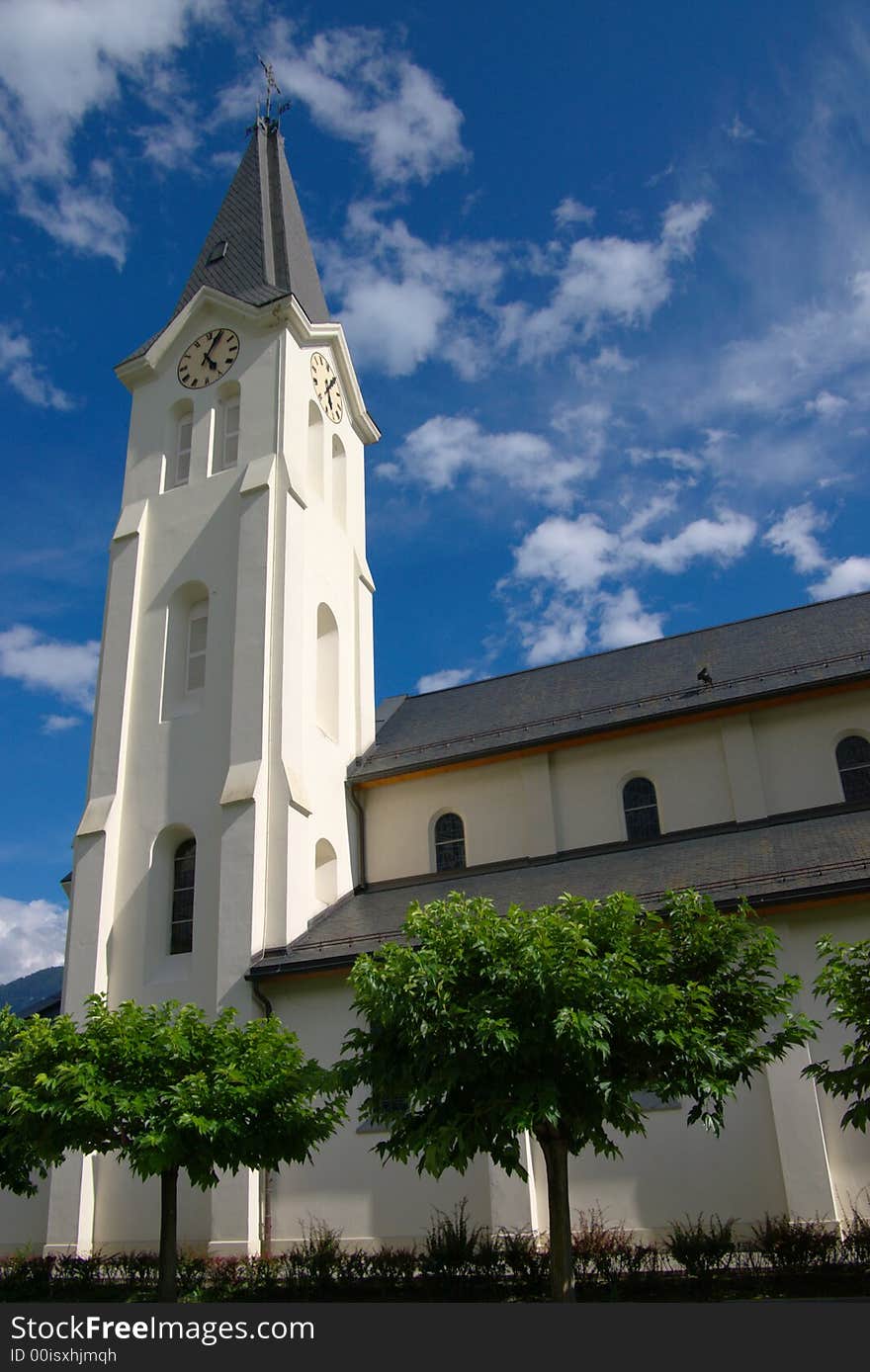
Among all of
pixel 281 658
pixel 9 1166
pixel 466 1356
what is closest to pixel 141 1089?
pixel 9 1166

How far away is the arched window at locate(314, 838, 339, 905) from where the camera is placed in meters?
24.6

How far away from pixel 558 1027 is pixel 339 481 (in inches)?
897

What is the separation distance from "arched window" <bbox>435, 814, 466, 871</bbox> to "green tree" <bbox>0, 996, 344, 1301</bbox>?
33.6 feet

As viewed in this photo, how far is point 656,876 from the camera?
2036cm

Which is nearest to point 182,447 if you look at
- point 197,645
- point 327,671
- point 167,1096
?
point 197,645

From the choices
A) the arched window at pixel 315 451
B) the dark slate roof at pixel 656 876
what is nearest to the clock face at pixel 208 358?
the arched window at pixel 315 451

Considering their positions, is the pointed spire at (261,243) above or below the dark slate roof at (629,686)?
above

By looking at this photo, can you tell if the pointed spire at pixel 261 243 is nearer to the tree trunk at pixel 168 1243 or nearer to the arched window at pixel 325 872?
the arched window at pixel 325 872

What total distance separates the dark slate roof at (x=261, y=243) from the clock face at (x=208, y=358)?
1265 millimetres

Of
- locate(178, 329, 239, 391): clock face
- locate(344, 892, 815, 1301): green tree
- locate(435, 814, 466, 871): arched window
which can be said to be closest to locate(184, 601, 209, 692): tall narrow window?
locate(435, 814, 466, 871): arched window

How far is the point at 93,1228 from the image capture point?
820 inches

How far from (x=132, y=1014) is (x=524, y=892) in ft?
28.8

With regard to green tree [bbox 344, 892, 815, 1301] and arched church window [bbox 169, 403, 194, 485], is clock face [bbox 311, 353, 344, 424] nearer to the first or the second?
arched church window [bbox 169, 403, 194, 485]

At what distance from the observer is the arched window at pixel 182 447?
28.8 m
